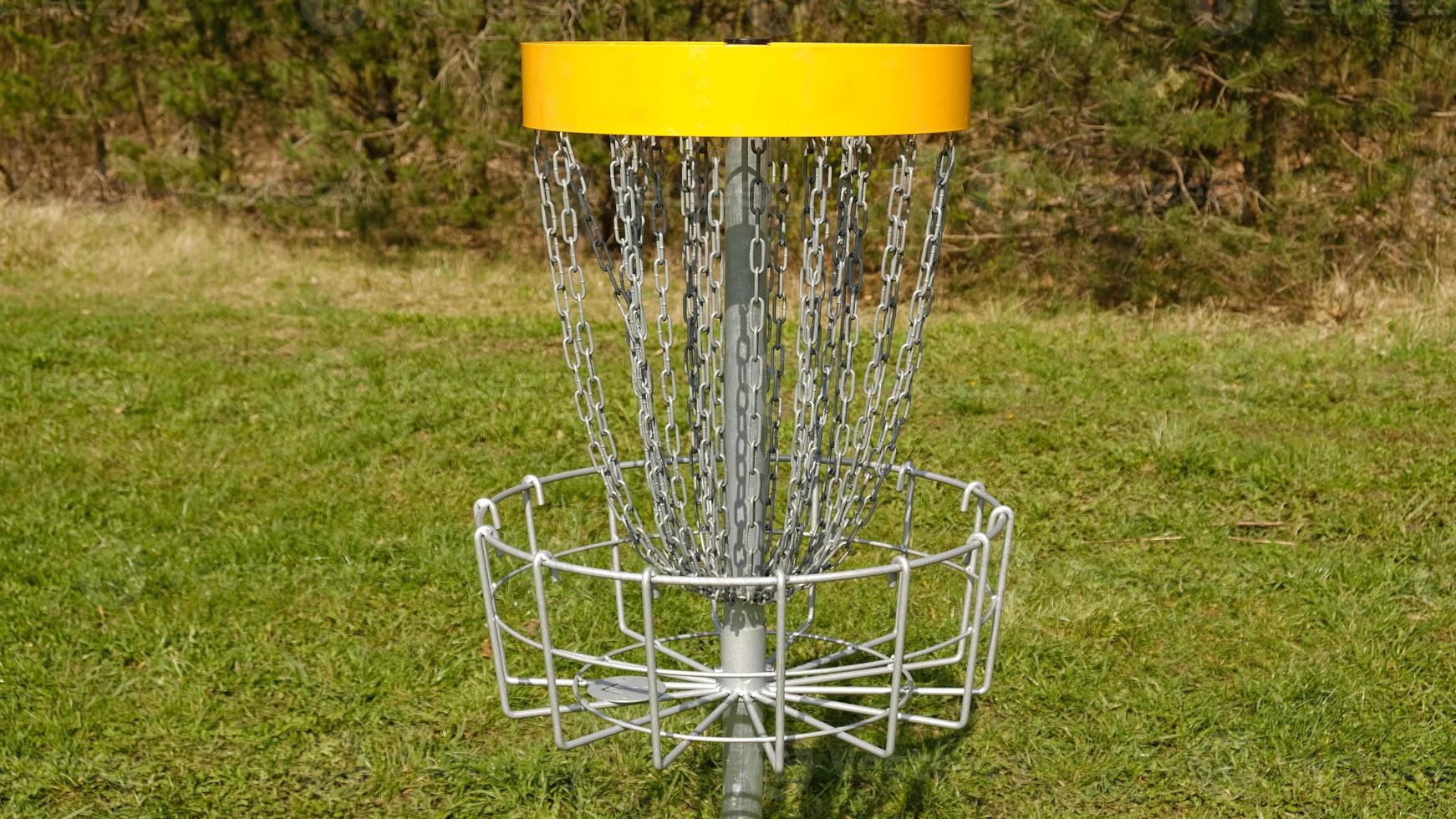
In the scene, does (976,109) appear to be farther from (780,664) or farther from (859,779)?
(780,664)

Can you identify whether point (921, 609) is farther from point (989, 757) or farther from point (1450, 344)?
point (1450, 344)

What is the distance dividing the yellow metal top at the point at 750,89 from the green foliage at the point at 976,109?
5662 millimetres

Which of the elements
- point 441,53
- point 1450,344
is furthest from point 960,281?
point 441,53

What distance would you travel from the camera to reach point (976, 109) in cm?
727

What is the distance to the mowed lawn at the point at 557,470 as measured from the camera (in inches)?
120

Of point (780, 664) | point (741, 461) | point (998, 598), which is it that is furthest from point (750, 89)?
point (998, 598)

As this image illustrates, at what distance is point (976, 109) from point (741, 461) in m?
5.74

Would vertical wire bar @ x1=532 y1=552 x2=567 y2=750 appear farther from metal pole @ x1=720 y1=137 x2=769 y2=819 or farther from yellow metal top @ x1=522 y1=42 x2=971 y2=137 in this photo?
yellow metal top @ x1=522 y1=42 x2=971 y2=137

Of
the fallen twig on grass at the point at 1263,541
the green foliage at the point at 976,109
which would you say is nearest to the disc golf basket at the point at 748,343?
the fallen twig on grass at the point at 1263,541

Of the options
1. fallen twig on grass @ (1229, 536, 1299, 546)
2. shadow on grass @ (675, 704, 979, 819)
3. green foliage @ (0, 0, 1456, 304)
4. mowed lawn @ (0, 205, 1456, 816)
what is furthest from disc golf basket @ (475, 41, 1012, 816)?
green foliage @ (0, 0, 1456, 304)

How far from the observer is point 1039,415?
5133 millimetres

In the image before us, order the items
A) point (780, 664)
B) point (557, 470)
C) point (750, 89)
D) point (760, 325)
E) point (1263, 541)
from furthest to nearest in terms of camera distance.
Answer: point (557, 470), point (1263, 541), point (760, 325), point (780, 664), point (750, 89)

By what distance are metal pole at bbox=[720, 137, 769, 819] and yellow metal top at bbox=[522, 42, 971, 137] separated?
0.57 ft

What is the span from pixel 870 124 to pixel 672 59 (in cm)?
23
